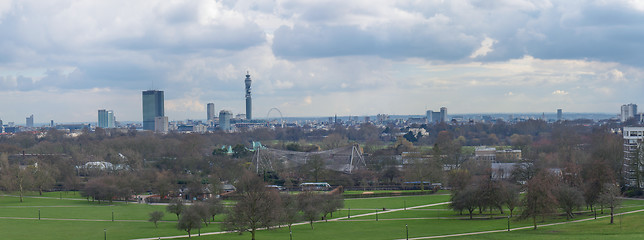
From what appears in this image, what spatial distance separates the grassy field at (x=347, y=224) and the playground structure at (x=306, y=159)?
101 feet

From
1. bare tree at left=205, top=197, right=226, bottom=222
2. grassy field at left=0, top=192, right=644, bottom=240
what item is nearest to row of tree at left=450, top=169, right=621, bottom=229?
grassy field at left=0, top=192, right=644, bottom=240

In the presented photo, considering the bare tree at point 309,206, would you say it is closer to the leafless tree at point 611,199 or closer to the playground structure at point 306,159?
the leafless tree at point 611,199

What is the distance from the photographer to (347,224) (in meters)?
53.4

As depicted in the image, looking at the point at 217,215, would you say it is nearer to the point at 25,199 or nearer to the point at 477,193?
the point at 477,193

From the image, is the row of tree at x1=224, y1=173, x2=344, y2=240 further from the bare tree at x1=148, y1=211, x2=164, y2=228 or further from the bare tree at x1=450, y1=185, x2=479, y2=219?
the bare tree at x1=450, y1=185, x2=479, y2=219

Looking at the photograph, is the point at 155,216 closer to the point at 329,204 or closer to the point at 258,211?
the point at 258,211

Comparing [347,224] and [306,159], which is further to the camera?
A: [306,159]

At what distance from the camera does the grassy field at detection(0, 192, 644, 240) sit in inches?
1690

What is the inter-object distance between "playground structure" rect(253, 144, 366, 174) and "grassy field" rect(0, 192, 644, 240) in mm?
30801

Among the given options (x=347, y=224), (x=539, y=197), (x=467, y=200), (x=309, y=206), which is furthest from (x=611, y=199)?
(x=309, y=206)

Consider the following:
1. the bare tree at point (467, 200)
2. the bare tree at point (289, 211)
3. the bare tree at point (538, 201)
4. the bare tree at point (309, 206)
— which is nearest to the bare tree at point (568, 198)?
the bare tree at point (538, 201)

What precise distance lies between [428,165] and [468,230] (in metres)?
40.9

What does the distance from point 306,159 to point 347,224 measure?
169 ft

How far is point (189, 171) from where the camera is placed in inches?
4107
